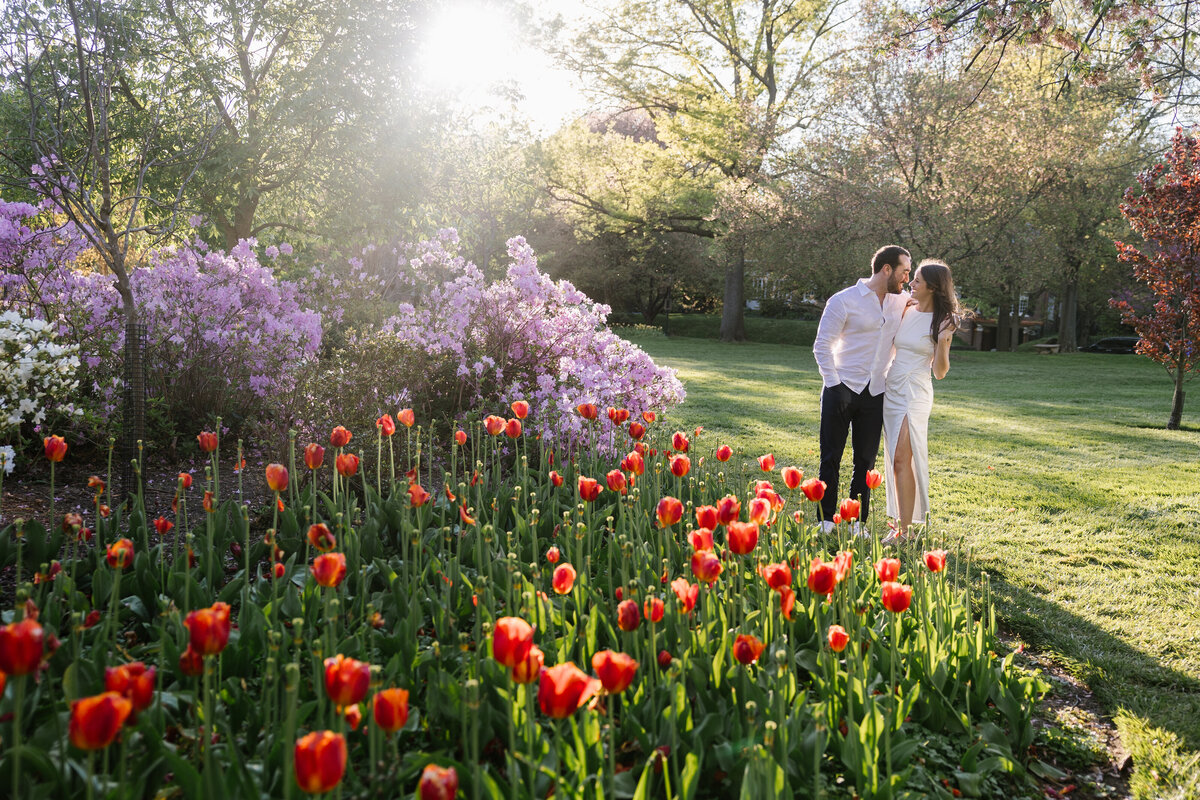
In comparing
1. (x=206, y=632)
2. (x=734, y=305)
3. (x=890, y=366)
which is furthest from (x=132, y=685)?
(x=734, y=305)

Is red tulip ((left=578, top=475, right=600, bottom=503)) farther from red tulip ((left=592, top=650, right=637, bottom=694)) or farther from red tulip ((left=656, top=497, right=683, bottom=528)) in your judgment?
red tulip ((left=592, top=650, right=637, bottom=694))

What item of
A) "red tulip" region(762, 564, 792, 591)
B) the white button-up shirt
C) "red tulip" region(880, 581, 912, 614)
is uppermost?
the white button-up shirt

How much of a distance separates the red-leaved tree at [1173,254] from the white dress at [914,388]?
724 centimetres

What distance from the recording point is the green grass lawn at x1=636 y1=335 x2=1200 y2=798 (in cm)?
323

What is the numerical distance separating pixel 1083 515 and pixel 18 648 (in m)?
6.66

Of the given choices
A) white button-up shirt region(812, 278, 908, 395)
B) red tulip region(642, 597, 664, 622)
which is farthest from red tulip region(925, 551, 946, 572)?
white button-up shirt region(812, 278, 908, 395)

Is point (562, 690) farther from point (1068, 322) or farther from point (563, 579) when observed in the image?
point (1068, 322)

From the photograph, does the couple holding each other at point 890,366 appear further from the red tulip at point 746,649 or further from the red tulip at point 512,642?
the red tulip at point 512,642

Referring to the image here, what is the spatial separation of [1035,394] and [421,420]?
13203 millimetres

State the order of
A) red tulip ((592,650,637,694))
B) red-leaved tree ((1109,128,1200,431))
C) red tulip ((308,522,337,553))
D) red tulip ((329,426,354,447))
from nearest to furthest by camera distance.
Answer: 1. red tulip ((592,650,637,694))
2. red tulip ((308,522,337,553))
3. red tulip ((329,426,354,447))
4. red-leaved tree ((1109,128,1200,431))

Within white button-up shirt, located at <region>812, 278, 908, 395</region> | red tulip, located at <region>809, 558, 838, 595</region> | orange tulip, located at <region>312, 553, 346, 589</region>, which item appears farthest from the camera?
white button-up shirt, located at <region>812, 278, 908, 395</region>

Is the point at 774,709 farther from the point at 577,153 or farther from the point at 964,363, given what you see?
the point at 577,153

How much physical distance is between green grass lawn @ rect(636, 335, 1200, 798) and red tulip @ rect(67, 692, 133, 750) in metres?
2.86

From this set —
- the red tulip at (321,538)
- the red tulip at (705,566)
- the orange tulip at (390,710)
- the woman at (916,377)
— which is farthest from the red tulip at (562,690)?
the woman at (916,377)
